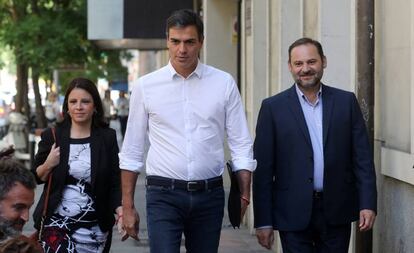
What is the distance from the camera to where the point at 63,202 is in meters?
6.07

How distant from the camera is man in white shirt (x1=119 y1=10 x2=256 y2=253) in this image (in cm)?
560

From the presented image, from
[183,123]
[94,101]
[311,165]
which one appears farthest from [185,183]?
[94,101]

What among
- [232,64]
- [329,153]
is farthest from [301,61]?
[232,64]

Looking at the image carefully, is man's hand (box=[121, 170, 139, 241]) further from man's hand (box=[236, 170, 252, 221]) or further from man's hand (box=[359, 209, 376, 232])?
man's hand (box=[359, 209, 376, 232])

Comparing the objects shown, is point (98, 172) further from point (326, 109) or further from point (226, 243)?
point (226, 243)

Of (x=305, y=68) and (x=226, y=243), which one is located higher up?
(x=305, y=68)

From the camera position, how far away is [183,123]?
5.61 m

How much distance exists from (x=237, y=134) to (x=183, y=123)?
0.38 metres

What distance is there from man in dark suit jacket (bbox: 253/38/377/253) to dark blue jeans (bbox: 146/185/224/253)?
0.94 feet

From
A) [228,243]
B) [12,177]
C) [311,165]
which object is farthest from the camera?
[228,243]

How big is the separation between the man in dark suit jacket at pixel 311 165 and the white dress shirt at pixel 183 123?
0.19 m

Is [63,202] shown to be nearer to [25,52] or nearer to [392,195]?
[392,195]

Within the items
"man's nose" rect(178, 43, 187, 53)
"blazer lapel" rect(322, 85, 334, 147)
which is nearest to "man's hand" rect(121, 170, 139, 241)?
"man's nose" rect(178, 43, 187, 53)

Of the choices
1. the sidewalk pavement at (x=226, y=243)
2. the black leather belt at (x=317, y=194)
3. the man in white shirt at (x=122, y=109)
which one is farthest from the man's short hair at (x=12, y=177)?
the man in white shirt at (x=122, y=109)
